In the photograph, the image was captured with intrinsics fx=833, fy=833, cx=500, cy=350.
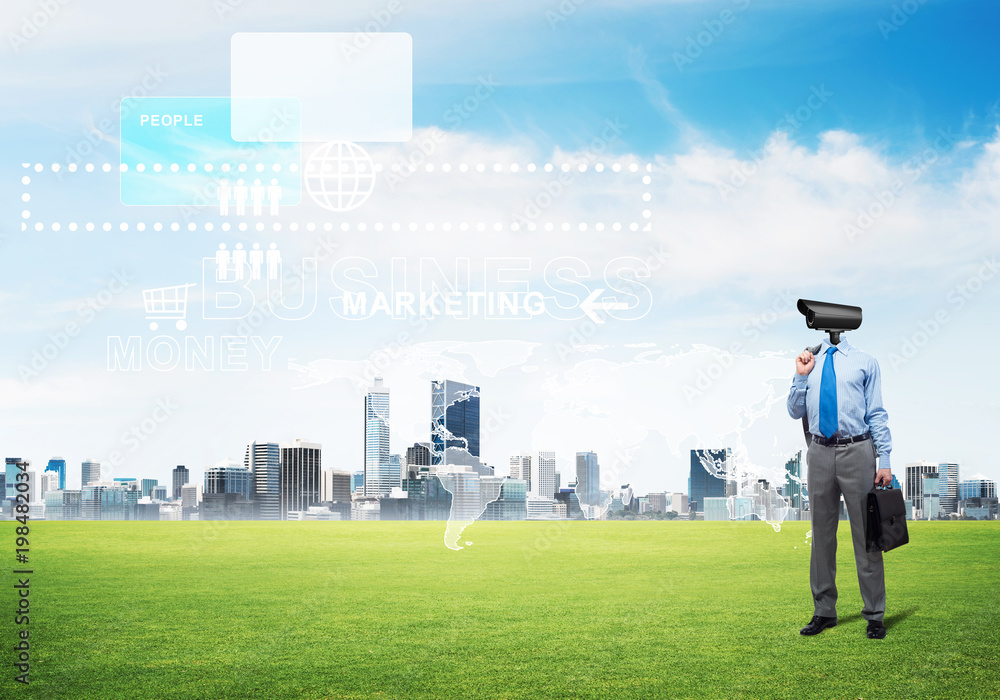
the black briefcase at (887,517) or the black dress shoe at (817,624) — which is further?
the black dress shoe at (817,624)

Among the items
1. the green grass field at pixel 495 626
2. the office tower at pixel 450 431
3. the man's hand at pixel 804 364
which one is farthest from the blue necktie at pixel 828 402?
the office tower at pixel 450 431

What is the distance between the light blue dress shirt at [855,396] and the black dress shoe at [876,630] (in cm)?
149

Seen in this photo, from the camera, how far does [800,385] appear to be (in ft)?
24.9

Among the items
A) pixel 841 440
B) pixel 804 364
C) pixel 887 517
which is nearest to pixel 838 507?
pixel 887 517

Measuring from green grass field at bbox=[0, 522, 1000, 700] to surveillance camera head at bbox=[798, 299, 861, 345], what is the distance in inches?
111

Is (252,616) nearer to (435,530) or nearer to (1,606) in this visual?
(1,606)

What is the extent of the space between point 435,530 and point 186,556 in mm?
7271

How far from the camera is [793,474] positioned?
49.6 feet

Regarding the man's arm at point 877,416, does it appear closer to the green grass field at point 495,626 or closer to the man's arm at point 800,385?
the man's arm at point 800,385

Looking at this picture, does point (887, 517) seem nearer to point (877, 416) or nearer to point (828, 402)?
point (877, 416)

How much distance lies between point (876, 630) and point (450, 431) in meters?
7.82

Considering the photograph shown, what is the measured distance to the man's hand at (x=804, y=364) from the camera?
750cm

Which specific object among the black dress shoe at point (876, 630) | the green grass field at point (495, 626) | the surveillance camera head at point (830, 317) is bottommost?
the green grass field at point (495, 626)

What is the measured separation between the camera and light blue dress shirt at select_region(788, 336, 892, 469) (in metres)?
7.43
